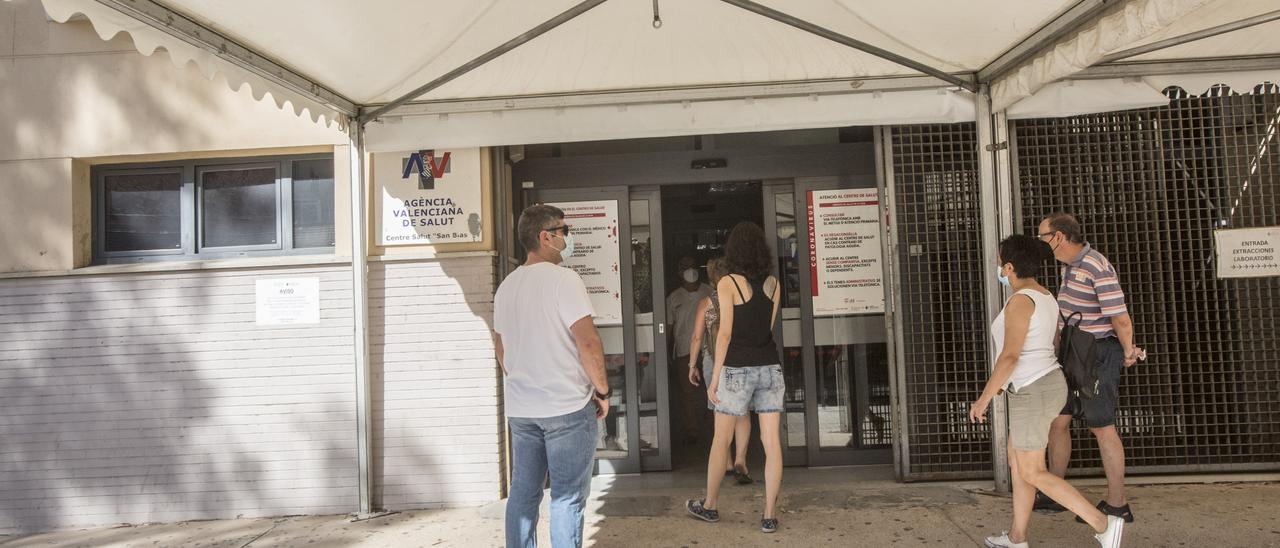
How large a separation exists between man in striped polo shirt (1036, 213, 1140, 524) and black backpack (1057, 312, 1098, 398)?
25 cm

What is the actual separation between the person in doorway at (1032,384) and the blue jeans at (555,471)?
69.6 inches

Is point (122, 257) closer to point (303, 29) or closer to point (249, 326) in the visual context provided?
point (249, 326)

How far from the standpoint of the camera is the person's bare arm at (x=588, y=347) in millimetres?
3350

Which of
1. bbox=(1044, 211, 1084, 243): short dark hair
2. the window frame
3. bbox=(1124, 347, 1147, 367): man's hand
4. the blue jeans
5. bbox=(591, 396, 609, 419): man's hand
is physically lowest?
the blue jeans

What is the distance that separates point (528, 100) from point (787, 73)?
1.53 m

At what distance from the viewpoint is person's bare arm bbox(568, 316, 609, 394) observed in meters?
3.35

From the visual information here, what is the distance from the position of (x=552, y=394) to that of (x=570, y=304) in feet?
1.21

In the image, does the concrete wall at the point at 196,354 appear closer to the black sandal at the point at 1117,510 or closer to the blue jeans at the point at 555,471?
the blue jeans at the point at 555,471

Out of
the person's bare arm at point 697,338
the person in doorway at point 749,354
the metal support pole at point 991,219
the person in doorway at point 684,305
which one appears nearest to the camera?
the person in doorway at point 749,354

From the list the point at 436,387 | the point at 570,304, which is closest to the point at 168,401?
the point at 436,387

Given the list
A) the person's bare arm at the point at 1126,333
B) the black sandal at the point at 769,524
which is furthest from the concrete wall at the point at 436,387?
the person's bare arm at the point at 1126,333

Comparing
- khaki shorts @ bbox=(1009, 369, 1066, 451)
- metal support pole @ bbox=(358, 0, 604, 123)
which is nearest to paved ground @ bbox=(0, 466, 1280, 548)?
khaki shorts @ bbox=(1009, 369, 1066, 451)

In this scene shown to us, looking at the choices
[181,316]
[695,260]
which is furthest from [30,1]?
[695,260]

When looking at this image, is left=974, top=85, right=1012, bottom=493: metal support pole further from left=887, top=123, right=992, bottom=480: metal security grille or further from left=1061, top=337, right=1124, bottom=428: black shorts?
left=1061, top=337, right=1124, bottom=428: black shorts
